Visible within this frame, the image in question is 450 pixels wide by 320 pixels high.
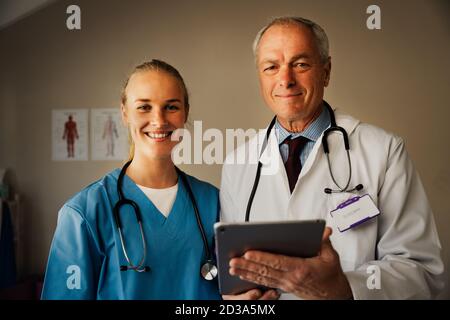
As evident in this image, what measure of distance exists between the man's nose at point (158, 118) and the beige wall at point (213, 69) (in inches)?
3.8

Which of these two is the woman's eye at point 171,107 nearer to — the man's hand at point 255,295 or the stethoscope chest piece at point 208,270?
the stethoscope chest piece at point 208,270

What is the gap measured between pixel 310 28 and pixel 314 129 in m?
0.29

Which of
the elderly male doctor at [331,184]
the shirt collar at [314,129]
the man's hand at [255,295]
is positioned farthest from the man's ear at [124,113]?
the man's hand at [255,295]

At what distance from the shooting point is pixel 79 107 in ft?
4.34

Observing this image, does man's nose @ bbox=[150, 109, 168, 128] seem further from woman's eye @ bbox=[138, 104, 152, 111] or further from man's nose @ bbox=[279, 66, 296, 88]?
man's nose @ bbox=[279, 66, 296, 88]

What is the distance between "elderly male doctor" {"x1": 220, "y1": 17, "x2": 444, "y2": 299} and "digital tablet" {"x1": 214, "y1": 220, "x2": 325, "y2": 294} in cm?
15

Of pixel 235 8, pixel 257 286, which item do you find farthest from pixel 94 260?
pixel 235 8

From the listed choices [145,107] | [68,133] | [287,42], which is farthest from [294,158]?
[68,133]

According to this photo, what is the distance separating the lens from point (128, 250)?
1.19 metres

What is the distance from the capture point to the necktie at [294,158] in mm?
1226

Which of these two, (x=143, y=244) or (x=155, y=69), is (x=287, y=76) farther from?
(x=143, y=244)

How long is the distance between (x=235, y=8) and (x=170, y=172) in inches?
20.9

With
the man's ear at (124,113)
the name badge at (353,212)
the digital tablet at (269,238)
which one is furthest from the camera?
the man's ear at (124,113)

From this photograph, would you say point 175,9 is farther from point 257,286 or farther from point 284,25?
point 257,286
